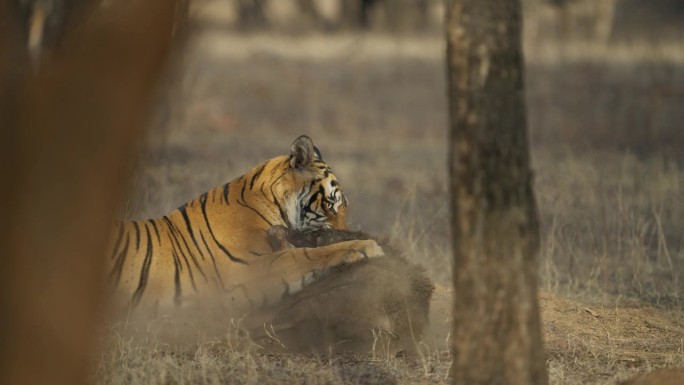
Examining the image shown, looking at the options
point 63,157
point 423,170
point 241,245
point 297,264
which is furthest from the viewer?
point 423,170

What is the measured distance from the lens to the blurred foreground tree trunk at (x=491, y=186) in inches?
125

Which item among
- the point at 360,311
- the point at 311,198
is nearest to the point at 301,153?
the point at 311,198

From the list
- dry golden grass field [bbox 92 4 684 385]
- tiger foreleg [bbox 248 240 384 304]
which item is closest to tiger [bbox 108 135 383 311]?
tiger foreleg [bbox 248 240 384 304]

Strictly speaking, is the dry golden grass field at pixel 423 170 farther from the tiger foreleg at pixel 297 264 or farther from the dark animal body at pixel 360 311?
the tiger foreleg at pixel 297 264

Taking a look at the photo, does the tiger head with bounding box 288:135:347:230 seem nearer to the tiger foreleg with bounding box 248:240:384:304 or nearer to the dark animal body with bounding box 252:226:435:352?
the tiger foreleg with bounding box 248:240:384:304

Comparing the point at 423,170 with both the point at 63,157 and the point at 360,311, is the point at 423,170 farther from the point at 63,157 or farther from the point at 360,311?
the point at 63,157

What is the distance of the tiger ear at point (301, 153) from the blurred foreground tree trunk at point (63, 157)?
16.4 feet

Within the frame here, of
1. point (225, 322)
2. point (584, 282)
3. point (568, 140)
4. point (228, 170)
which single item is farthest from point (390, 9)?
point (225, 322)

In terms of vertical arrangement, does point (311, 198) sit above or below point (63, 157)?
below

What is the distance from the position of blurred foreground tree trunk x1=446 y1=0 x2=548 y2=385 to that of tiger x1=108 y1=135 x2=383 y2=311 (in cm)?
211

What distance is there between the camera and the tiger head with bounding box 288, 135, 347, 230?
686 centimetres

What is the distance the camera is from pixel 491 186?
3.19 meters

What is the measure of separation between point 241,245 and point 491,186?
340 cm

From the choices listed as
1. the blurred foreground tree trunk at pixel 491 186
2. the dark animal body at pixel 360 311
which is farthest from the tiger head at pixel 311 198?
the blurred foreground tree trunk at pixel 491 186
